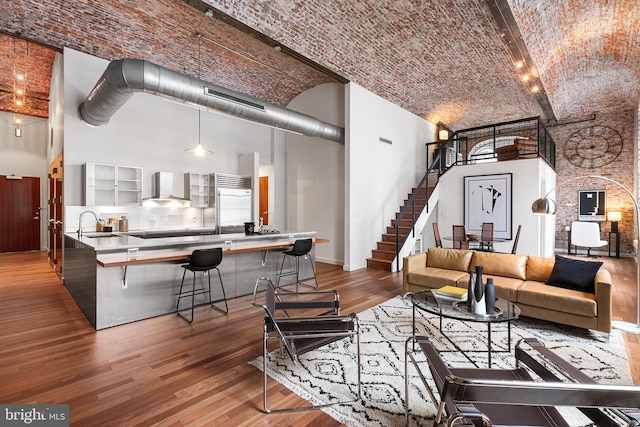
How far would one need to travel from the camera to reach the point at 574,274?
3.58 m

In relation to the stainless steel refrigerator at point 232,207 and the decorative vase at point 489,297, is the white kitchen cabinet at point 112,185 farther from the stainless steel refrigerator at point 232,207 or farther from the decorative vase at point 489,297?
the decorative vase at point 489,297

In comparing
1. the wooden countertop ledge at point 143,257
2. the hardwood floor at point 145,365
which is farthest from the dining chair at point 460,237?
the wooden countertop ledge at point 143,257

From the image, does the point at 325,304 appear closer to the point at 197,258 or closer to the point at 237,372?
the point at 237,372

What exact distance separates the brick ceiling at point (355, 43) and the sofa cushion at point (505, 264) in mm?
3602

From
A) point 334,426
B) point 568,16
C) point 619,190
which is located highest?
point 568,16

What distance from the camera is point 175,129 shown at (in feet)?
23.5

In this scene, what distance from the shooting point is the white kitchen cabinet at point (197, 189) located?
23.7 feet

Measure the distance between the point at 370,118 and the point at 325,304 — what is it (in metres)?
5.86

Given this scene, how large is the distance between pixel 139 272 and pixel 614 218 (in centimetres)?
1254

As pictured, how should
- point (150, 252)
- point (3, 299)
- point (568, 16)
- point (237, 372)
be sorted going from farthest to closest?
point (568, 16), point (3, 299), point (150, 252), point (237, 372)

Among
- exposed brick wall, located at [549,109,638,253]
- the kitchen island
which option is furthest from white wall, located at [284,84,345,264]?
exposed brick wall, located at [549,109,638,253]

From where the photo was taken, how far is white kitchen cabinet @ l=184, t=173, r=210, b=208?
7.23 meters

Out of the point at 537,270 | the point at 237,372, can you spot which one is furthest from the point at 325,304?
the point at 537,270

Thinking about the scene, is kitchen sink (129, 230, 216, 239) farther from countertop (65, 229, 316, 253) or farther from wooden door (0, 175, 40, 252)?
wooden door (0, 175, 40, 252)
